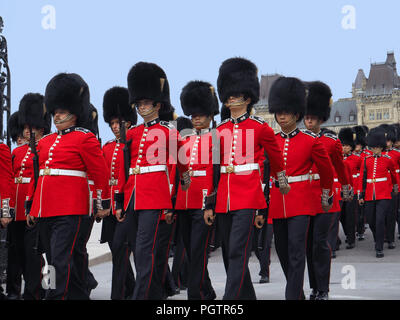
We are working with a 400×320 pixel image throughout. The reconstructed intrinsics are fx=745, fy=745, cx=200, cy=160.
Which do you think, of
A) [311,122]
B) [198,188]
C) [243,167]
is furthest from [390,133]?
[243,167]

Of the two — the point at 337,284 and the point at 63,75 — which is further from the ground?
the point at 63,75

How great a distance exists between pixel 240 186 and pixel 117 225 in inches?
59.7

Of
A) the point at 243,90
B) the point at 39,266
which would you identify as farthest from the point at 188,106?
the point at 39,266

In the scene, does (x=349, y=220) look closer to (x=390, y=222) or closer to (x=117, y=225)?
(x=390, y=222)

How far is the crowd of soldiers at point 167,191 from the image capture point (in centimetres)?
599

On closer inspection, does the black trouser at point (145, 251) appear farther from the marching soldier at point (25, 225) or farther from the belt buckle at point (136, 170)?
the marching soldier at point (25, 225)

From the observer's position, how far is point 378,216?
12.5 meters

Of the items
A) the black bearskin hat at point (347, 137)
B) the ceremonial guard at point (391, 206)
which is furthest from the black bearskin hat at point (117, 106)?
the black bearskin hat at point (347, 137)

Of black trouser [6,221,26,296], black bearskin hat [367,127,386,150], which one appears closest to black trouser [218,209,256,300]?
black trouser [6,221,26,296]

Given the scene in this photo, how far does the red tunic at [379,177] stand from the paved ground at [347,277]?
100 cm

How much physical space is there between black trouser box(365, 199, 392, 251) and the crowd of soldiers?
4.70 metres
